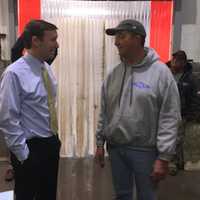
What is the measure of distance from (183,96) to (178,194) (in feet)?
3.44

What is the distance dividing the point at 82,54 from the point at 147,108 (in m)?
2.45

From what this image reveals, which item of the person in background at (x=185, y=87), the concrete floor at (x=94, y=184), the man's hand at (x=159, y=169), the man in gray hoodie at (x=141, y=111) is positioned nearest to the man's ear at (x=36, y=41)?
the man in gray hoodie at (x=141, y=111)

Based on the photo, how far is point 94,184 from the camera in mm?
3596

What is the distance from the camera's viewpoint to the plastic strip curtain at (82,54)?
417 centimetres

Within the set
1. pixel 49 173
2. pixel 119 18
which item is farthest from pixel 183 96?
pixel 49 173

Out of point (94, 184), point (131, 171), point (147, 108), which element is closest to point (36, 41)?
point (147, 108)

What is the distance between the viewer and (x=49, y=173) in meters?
2.05

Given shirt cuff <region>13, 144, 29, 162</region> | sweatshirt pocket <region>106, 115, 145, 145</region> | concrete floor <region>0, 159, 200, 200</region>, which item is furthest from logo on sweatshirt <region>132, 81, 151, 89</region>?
concrete floor <region>0, 159, 200, 200</region>

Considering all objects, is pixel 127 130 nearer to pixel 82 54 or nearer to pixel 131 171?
pixel 131 171

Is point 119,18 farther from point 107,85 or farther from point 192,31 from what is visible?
point 107,85

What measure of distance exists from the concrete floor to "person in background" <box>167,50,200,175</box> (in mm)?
275

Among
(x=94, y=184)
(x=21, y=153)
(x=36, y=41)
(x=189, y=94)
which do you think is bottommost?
(x=94, y=184)

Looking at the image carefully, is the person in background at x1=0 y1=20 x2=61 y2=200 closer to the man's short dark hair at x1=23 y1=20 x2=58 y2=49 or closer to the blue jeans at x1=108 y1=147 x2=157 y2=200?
the man's short dark hair at x1=23 y1=20 x2=58 y2=49

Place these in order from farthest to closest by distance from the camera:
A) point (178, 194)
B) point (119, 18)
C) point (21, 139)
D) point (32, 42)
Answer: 1. point (119, 18)
2. point (178, 194)
3. point (32, 42)
4. point (21, 139)
